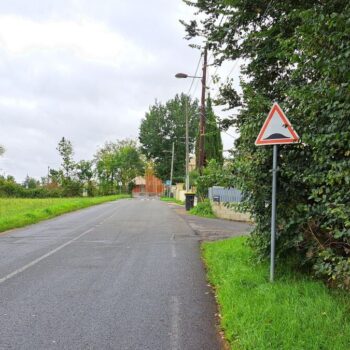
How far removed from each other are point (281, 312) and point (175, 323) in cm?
127

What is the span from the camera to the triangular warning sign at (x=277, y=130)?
5895 mm

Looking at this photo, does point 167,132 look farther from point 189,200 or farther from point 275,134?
point 275,134

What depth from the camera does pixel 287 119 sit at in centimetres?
597

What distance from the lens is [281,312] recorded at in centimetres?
482

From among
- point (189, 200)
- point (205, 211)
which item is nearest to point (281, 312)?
point (205, 211)

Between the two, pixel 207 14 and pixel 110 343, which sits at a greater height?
pixel 207 14

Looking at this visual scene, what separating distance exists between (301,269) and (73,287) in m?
3.81

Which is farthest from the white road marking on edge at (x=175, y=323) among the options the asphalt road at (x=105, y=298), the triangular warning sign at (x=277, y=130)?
the triangular warning sign at (x=277, y=130)

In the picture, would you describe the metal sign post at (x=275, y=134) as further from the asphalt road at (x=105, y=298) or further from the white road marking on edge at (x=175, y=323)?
the asphalt road at (x=105, y=298)

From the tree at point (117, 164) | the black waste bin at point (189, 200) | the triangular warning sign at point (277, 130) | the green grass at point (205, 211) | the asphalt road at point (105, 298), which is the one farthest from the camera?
the tree at point (117, 164)

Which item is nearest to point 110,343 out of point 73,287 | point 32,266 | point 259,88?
point 73,287

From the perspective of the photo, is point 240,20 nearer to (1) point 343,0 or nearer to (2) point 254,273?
(1) point 343,0

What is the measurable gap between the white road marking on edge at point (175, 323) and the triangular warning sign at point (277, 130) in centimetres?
266

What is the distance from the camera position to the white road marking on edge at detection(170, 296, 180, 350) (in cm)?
432
